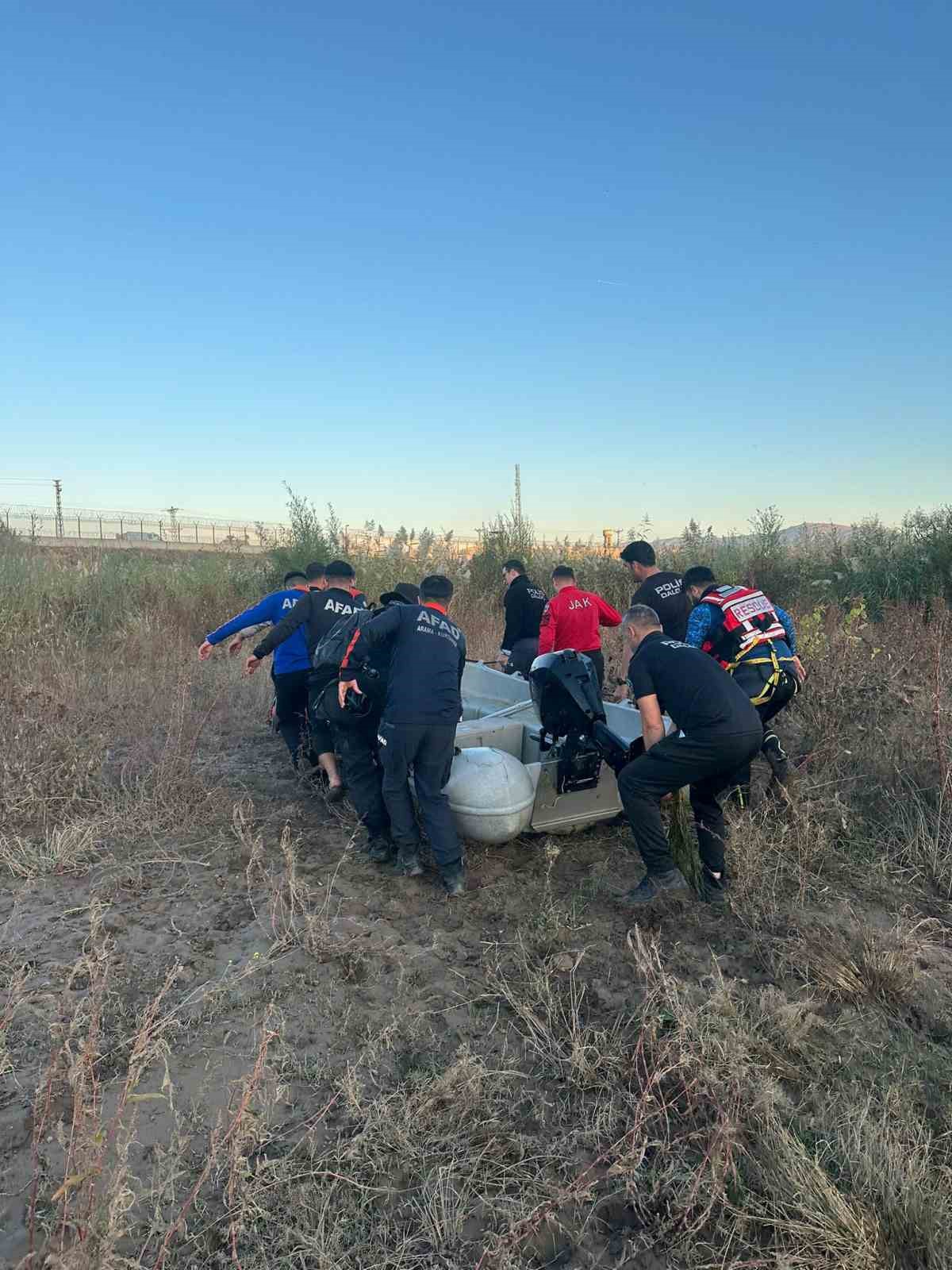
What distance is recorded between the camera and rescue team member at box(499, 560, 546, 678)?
26.6ft

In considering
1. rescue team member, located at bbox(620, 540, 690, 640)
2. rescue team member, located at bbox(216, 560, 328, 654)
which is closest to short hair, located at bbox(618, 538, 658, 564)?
rescue team member, located at bbox(620, 540, 690, 640)

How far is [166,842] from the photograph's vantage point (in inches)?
193

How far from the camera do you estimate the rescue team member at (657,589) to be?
6.67m

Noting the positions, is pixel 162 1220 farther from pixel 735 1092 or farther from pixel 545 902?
pixel 545 902

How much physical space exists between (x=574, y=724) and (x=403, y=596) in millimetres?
1400

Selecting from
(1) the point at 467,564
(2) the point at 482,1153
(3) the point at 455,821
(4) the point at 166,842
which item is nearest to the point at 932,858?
(3) the point at 455,821

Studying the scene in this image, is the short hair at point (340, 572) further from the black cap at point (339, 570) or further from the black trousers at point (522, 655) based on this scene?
the black trousers at point (522, 655)

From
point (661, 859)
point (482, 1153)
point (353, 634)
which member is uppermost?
point (353, 634)

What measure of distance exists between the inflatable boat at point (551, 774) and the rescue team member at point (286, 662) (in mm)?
1578

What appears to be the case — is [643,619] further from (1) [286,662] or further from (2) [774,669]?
(1) [286,662]

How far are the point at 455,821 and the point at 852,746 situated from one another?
294cm

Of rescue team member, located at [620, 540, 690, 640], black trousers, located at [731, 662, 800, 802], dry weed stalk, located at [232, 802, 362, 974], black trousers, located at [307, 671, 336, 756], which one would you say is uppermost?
rescue team member, located at [620, 540, 690, 640]

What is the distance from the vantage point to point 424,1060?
3.00m

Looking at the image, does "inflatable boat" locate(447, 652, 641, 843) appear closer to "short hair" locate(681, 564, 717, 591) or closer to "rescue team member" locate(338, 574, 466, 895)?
"rescue team member" locate(338, 574, 466, 895)
